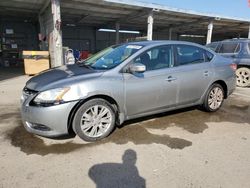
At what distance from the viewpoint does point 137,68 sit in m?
3.59

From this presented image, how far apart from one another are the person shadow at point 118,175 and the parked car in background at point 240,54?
713cm

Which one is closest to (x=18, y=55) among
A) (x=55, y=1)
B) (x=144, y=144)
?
(x=55, y=1)

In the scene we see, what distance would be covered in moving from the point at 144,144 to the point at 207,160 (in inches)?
37.2

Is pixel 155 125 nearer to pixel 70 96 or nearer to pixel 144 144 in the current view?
pixel 144 144

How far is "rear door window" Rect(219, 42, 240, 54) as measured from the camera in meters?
8.49

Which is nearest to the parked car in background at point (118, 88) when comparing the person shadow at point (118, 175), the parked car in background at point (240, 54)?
the person shadow at point (118, 175)

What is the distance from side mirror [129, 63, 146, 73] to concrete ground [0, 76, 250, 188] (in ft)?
3.56

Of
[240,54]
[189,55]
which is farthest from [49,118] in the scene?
[240,54]

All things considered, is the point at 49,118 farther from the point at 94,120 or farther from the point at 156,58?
the point at 156,58

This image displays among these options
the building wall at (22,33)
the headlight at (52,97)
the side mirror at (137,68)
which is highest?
the building wall at (22,33)

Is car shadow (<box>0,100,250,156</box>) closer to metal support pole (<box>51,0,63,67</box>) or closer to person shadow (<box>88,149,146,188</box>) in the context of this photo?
person shadow (<box>88,149,146,188</box>)

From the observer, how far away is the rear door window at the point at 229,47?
8.49 m

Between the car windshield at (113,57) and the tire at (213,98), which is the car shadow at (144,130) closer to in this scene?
the tire at (213,98)

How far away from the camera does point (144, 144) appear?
3.49 m
